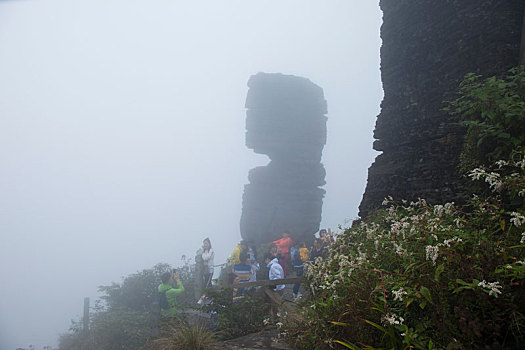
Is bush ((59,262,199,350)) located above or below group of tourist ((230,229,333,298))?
below

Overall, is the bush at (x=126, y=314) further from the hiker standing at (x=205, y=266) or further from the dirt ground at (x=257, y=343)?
the dirt ground at (x=257, y=343)

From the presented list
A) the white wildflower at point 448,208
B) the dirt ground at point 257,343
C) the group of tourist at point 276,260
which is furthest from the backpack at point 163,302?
the white wildflower at point 448,208

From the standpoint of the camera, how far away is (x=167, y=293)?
968cm

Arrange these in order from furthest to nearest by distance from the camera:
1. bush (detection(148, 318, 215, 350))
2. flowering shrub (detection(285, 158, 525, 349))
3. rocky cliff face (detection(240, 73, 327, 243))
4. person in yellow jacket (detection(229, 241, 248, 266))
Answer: rocky cliff face (detection(240, 73, 327, 243))
person in yellow jacket (detection(229, 241, 248, 266))
bush (detection(148, 318, 215, 350))
flowering shrub (detection(285, 158, 525, 349))

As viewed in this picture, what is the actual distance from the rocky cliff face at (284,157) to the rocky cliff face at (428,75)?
71.1ft

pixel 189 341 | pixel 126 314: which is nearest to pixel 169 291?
pixel 189 341

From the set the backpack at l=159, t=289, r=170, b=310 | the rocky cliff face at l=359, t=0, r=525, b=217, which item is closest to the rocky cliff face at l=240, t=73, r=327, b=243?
the backpack at l=159, t=289, r=170, b=310

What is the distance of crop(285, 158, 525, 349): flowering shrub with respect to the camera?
2.66m

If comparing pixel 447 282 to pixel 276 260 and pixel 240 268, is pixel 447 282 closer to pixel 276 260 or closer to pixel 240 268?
pixel 276 260

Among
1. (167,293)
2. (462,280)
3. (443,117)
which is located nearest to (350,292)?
(462,280)

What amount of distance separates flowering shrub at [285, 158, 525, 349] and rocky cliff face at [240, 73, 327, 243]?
2508 cm

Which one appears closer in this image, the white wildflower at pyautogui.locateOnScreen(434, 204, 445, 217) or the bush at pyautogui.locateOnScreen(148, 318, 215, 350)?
the white wildflower at pyautogui.locateOnScreen(434, 204, 445, 217)

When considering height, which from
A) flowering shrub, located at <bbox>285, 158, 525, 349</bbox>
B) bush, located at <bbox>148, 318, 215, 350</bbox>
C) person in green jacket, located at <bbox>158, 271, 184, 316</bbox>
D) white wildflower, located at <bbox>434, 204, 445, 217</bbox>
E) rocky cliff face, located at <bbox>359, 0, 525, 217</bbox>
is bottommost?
bush, located at <bbox>148, 318, 215, 350</bbox>

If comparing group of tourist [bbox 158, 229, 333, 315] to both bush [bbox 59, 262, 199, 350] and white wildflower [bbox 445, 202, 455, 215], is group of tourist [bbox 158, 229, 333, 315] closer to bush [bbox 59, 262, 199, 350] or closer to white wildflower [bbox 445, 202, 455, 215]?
bush [bbox 59, 262, 199, 350]
